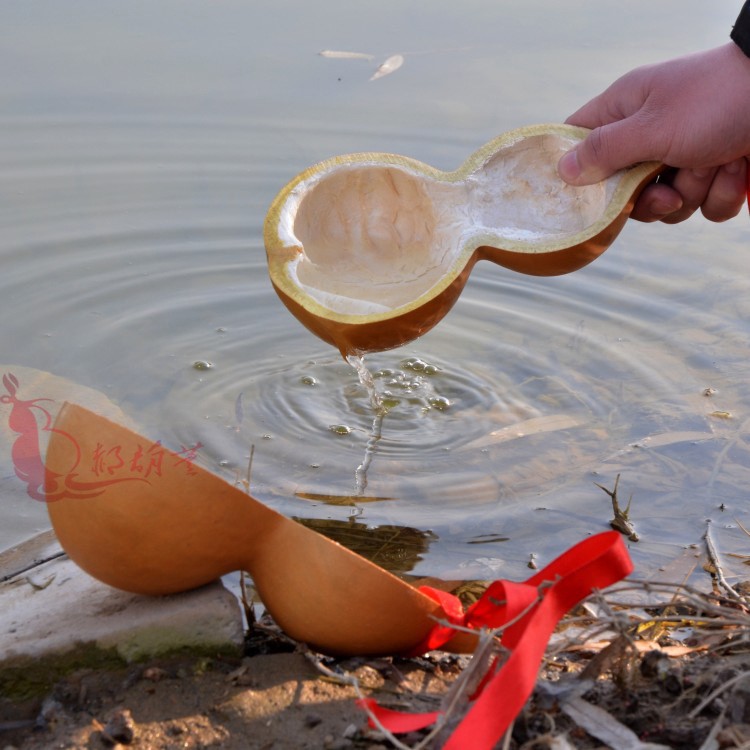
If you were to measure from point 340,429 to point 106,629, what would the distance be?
1758 mm

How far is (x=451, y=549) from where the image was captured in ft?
10.5

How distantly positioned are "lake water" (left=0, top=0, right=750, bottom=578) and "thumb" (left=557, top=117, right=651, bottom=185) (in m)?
1.11

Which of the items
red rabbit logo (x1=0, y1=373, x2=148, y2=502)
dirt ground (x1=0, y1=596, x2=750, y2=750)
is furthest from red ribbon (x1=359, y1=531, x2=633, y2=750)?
red rabbit logo (x1=0, y1=373, x2=148, y2=502)

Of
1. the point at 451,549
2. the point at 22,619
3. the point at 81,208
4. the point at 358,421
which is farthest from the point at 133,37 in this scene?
the point at 22,619

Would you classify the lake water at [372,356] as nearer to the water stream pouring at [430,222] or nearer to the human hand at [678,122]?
the water stream pouring at [430,222]

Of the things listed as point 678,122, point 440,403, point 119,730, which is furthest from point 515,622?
point 440,403

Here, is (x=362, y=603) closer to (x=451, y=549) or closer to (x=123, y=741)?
(x=123, y=741)

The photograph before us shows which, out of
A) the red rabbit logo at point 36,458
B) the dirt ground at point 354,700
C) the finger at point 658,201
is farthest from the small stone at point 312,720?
the finger at point 658,201

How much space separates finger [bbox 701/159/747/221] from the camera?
11.0ft

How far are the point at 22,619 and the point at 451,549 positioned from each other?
54.8 inches

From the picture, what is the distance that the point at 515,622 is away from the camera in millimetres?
2004

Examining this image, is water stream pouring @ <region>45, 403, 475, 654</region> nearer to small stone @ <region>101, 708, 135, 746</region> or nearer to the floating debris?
small stone @ <region>101, 708, 135, 746</region>

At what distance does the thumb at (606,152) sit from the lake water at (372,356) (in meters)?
1.11

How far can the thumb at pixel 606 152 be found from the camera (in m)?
3.02
